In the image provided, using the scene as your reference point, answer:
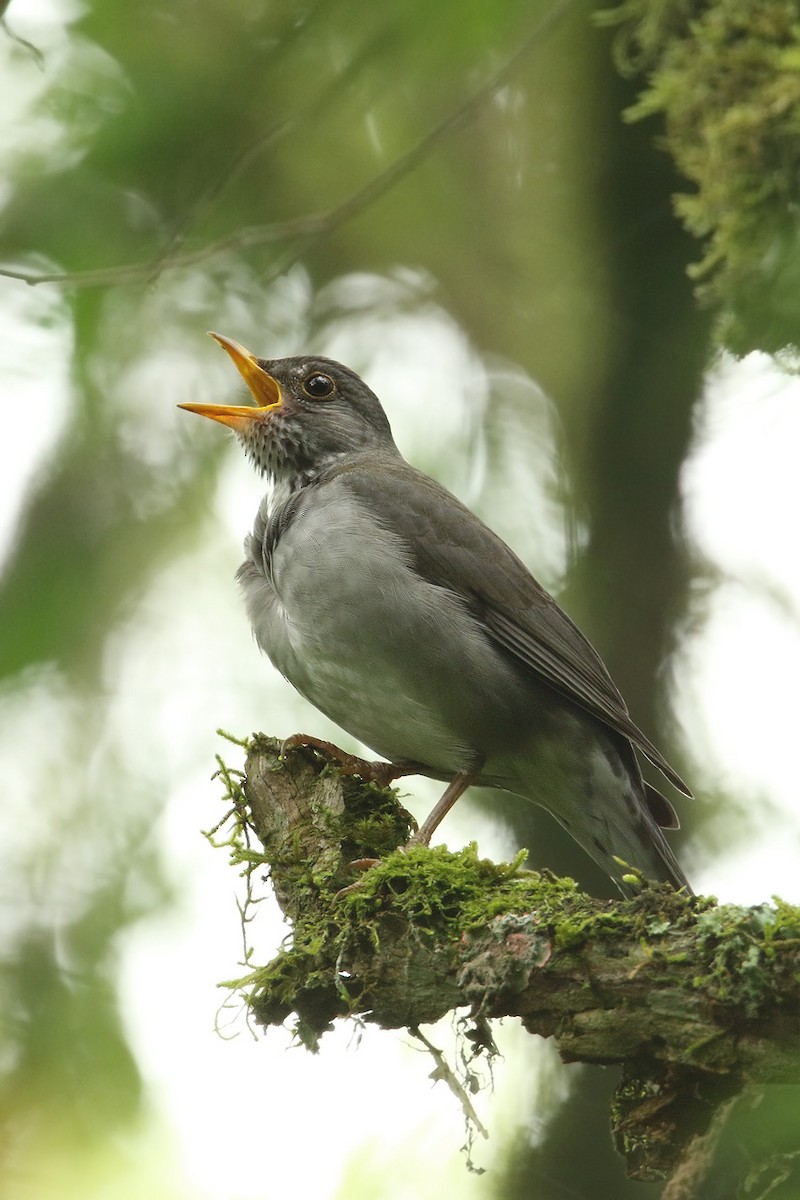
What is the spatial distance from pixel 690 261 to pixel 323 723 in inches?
134

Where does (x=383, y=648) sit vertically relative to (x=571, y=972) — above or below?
above

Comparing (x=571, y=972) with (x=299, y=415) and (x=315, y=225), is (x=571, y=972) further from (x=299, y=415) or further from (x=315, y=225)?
(x=299, y=415)

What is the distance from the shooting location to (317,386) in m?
7.01

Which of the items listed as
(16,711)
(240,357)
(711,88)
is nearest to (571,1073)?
(16,711)

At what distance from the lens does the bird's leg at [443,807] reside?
4953 mm

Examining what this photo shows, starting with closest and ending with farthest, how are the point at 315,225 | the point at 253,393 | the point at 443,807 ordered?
1. the point at 443,807
2. the point at 315,225
3. the point at 253,393

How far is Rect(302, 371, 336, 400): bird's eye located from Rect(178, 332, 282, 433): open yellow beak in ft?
0.50

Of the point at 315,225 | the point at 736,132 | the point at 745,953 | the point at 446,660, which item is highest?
the point at 736,132

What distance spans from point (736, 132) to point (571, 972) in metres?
3.75

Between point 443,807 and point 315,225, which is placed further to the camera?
point 315,225

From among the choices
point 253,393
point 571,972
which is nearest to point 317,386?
point 253,393

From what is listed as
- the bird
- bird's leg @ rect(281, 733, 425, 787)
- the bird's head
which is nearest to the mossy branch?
bird's leg @ rect(281, 733, 425, 787)

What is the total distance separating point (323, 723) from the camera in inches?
315

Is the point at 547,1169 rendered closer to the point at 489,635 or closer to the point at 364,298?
the point at 489,635
